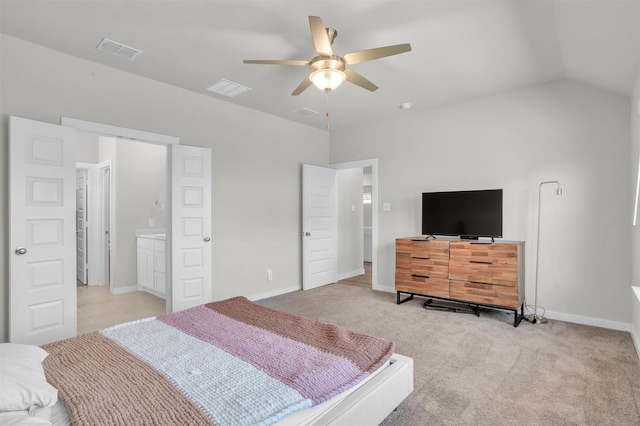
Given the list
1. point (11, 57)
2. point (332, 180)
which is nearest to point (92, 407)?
point (11, 57)

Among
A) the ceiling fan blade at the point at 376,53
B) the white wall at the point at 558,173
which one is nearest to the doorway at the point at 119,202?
the ceiling fan blade at the point at 376,53

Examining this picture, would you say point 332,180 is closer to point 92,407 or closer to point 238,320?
point 238,320

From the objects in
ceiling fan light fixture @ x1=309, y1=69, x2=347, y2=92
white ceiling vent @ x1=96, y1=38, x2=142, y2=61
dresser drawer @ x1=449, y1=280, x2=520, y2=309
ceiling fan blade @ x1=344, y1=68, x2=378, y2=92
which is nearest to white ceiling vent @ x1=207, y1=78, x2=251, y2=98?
white ceiling vent @ x1=96, y1=38, x2=142, y2=61

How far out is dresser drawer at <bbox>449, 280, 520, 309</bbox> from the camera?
356 centimetres

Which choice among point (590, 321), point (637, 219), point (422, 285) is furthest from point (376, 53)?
point (590, 321)

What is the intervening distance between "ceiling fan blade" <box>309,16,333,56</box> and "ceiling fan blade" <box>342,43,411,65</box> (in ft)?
0.57

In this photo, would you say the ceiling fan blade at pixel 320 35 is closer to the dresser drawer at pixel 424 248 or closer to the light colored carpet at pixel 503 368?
the light colored carpet at pixel 503 368

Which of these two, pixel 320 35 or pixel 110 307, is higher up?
pixel 320 35

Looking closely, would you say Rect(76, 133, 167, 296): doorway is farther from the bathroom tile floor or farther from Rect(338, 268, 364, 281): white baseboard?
Rect(338, 268, 364, 281): white baseboard

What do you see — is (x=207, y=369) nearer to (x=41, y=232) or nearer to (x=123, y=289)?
(x=41, y=232)

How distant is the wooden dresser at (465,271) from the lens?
11.7 ft

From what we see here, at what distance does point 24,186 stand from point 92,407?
2.41 meters

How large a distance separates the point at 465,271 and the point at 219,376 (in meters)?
3.21

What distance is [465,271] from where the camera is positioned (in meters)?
3.88
